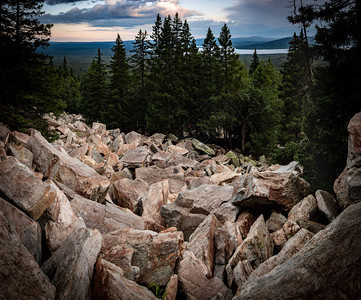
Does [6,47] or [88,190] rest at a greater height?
[6,47]

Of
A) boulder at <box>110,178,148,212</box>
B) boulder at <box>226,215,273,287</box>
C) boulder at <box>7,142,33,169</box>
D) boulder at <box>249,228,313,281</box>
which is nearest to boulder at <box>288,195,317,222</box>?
boulder at <box>226,215,273,287</box>

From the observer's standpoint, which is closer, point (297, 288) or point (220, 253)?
point (297, 288)

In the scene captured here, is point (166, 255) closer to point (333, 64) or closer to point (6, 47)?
point (333, 64)

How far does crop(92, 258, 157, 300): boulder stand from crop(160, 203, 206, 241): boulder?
490 centimetres

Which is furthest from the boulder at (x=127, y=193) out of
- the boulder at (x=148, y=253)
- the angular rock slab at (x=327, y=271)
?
the angular rock slab at (x=327, y=271)

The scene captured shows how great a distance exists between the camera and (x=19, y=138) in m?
11.2

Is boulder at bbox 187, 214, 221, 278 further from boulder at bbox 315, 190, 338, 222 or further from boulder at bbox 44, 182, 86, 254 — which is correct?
boulder at bbox 315, 190, 338, 222

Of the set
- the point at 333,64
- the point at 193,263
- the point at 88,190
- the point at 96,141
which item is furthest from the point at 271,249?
the point at 96,141

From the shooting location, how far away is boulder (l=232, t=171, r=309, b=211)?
28.8ft

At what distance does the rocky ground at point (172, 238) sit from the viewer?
3785 millimetres

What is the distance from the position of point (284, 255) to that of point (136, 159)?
1505 cm

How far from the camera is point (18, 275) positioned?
3721 millimetres

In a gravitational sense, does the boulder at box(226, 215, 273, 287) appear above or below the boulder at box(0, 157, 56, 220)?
below

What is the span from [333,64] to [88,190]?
39.1ft
